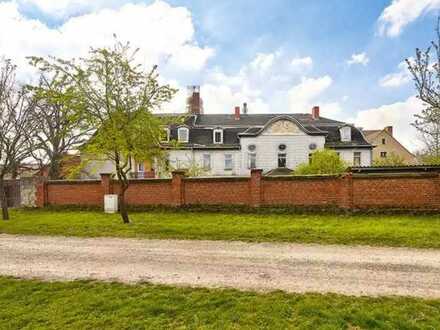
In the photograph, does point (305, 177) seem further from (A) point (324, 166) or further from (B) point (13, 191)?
(B) point (13, 191)

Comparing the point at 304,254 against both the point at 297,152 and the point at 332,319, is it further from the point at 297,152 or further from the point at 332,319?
the point at 297,152

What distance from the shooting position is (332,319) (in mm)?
4250

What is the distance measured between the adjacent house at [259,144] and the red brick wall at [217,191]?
14.0m

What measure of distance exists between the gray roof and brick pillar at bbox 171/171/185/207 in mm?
15941

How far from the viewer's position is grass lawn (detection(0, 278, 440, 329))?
166 inches

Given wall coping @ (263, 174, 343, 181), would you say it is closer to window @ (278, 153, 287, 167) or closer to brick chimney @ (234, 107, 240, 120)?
window @ (278, 153, 287, 167)

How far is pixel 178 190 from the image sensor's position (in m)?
16.3

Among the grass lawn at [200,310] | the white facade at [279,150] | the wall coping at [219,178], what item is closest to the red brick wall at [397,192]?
the wall coping at [219,178]

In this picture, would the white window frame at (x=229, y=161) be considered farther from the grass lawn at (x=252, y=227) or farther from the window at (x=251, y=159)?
the grass lawn at (x=252, y=227)

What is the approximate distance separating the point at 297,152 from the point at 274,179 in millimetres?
17167

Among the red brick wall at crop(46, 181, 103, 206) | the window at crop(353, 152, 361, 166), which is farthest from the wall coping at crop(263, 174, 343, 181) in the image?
the window at crop(353, 152, 361, 166)

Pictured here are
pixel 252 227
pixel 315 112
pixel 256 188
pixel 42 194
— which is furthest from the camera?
pixel 315 112

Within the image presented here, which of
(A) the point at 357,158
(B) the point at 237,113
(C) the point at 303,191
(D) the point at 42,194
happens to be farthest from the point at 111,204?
(A) the point at 357,158

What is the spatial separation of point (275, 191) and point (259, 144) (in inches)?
674
